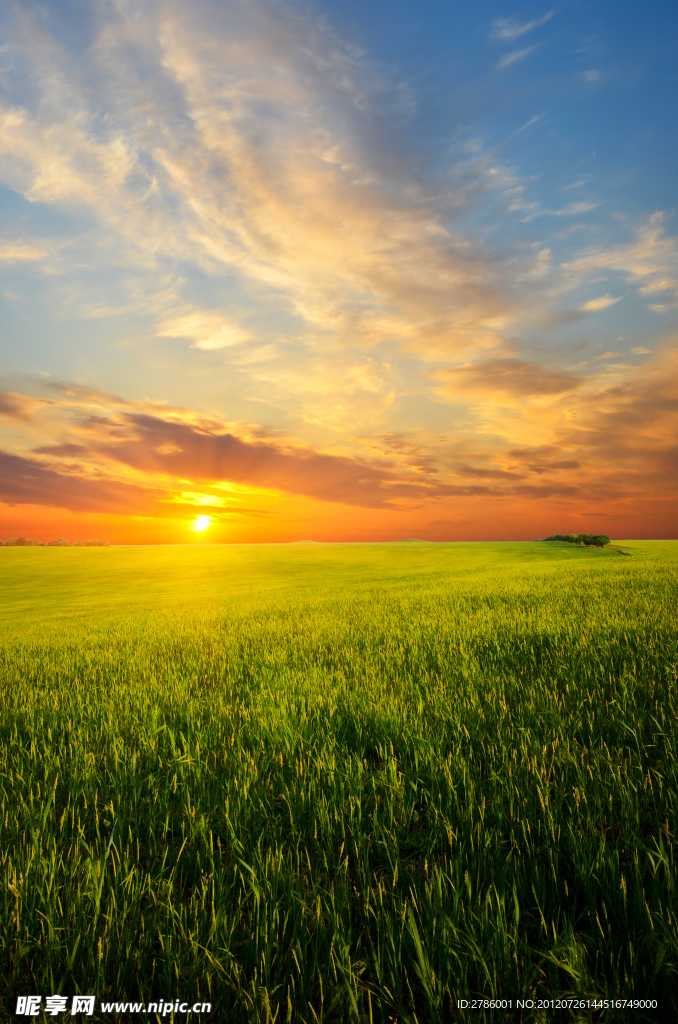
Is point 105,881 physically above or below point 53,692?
above

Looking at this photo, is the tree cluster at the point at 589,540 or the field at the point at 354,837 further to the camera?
the tree cluster at the point at 589,540

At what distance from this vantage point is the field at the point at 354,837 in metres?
2.05

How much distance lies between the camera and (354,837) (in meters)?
2.95

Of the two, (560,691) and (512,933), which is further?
(560,691)

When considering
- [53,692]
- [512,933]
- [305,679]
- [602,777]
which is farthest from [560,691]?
[53,692]

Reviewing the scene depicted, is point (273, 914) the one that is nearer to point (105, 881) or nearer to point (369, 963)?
point (369, 963)

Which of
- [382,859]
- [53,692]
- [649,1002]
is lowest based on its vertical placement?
[53,692]

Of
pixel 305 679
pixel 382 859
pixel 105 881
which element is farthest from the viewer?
pixel 305 679

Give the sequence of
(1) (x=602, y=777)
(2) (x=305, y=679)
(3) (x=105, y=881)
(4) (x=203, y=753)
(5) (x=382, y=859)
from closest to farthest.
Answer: (3) (x=105, y=881) → (5) (x=382, y=859) → (1) (x=602, y=777) → (4) (x=203, y=753) → (2) (x=305, y=679)

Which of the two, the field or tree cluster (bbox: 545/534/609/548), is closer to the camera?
the field

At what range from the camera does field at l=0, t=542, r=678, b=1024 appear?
205cm

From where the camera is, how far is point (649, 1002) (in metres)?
1.88

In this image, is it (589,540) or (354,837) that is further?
(589,540)

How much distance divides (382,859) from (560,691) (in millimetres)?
3609
